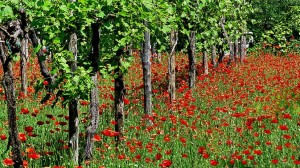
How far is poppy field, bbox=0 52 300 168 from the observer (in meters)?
6.43

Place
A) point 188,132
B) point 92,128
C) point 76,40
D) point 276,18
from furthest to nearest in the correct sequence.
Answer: point 276,18, point 188,132, point 92,128, point 76,40

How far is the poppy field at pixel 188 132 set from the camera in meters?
6.43

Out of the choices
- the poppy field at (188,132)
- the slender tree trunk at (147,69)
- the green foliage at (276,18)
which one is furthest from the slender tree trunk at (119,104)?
the green foliage at (276,18)

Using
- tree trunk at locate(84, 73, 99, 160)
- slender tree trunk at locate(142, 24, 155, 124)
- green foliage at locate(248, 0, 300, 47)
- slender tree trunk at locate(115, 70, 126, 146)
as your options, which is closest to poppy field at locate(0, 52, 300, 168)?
tree trunk at locate(84, 73, 99, 160)

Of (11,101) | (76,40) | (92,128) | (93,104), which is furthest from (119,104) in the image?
(11,101)

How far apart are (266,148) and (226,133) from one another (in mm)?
1256

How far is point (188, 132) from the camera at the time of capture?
8.62m

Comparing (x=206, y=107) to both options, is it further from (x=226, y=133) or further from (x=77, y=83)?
(x=77, y=83)

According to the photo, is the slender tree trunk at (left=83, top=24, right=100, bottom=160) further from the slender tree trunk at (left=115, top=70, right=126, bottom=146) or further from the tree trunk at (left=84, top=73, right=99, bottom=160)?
the slender tree trunk at (left=115, top=70, right=126, bottom=146)

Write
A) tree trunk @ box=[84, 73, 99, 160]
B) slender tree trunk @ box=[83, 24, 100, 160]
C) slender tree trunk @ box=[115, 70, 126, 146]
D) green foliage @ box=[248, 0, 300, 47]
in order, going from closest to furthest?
slender tree trunk @ box=[83, 24, 100, 160]
tree trunk @ box=[84, 73, 99, 160]
slender tree trunk @ box=[115, 70, 126, 146]
green foliage @ box=[248, 0, 300, 47]

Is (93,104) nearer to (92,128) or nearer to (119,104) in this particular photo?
(92,128)

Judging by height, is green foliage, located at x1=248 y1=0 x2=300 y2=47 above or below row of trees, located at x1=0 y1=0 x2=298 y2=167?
above

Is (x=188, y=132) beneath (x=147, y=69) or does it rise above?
beneath

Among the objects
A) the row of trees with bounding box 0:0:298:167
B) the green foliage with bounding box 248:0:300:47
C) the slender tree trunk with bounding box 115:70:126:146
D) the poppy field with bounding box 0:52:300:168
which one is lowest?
the poppy field with bounding box 0:52:300:168
